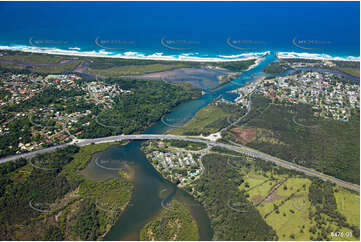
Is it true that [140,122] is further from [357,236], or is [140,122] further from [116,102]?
[357,236]

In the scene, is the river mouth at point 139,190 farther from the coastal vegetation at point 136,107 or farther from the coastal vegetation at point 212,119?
the coastal vegetation at point 136,107

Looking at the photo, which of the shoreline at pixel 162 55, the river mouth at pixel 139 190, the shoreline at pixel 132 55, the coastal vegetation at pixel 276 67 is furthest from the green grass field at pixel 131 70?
the river mouth at pixel 139 190

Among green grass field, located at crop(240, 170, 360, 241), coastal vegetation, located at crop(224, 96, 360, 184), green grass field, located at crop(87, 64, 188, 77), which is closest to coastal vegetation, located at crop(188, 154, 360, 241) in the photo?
green grass field, located at crop(240, 170, 360, 241)

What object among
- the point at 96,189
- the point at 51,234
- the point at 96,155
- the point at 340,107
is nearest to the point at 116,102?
the point at 96,155

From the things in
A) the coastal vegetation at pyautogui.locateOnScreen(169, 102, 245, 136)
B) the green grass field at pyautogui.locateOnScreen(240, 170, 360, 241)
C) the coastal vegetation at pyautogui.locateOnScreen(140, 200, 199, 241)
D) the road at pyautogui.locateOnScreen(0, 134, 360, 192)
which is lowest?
the coastal vegetation at pyautogui.locateOnScreen(140, 200, 199, 241)

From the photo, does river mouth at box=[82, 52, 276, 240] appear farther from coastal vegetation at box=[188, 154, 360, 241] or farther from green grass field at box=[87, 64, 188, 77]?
green grass field at box=[87, 64, 188, 77]
